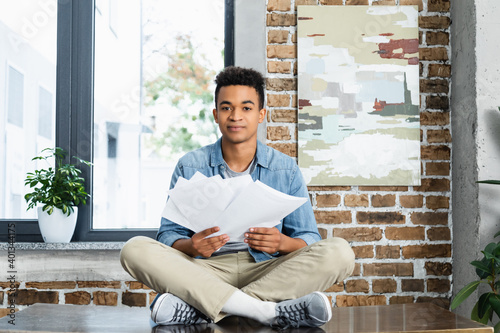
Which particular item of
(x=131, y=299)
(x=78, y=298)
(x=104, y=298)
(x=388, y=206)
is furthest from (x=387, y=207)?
(x=78, y=298)

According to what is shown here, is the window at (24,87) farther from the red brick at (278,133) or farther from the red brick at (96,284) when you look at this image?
the red brick at (278,133)

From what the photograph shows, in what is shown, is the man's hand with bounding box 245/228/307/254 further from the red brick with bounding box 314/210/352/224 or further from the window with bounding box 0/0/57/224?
the window with bounding box 0/0/57/224

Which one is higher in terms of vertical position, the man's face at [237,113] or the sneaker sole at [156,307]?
the man's face at [237,113]

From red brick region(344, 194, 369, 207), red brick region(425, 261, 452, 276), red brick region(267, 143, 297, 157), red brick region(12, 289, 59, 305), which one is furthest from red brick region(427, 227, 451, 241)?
red brick region(12, 289, 59, 305)

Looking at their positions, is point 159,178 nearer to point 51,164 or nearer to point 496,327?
point 51,164

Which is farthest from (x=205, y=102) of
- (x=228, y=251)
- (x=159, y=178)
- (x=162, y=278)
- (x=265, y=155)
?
(x=162, y=278)

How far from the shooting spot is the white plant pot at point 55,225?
236 cm

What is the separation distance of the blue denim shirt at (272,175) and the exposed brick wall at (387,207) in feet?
1.63

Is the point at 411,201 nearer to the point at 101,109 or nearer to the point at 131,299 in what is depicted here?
the point at 131,299

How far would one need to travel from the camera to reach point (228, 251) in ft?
6.01

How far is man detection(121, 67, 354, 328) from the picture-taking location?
4.80 feet

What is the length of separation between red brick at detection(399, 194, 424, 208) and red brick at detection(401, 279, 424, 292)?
1.19 ft

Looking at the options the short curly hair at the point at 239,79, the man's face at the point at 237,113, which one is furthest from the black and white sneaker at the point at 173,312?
the short curly hair at the point at 239,79

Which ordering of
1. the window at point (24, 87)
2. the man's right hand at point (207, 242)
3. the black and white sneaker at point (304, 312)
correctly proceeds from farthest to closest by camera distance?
the window at point (24, 87) → the man's right hand at point (207, 242) → the black and white sneaker at point (304, 312)
